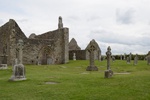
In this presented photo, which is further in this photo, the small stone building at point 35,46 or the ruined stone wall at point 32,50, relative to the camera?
the ruined stone wall at point 32,50

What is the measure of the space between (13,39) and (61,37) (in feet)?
28.1

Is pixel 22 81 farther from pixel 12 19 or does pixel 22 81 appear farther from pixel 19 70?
pixel 12 19

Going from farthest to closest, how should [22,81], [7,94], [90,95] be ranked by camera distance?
[22,81], [7,94], [90,95]

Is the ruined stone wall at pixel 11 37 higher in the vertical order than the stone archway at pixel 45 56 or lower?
higher

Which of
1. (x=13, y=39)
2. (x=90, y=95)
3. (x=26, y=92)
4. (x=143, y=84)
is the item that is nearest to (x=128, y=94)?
(x=90, y=95)

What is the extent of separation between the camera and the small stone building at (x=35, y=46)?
33375 mm

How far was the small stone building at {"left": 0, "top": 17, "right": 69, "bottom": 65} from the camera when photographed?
109 feet

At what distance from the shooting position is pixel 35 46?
35.6 m

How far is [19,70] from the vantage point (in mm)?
15422

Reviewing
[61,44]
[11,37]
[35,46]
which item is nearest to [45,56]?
[35,46]

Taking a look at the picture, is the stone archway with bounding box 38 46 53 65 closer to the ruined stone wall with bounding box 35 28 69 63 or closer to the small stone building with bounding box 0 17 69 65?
the small stone building with bounding box 0 17 69 65

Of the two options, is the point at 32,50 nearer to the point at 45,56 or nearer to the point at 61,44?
the point at 45,56

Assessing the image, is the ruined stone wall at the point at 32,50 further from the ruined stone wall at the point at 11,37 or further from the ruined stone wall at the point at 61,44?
the ruined stone wall at the point at 61,44

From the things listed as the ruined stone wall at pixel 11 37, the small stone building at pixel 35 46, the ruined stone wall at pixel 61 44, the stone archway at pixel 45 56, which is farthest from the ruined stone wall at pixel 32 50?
the ruined stone wall at pixel 61 44
